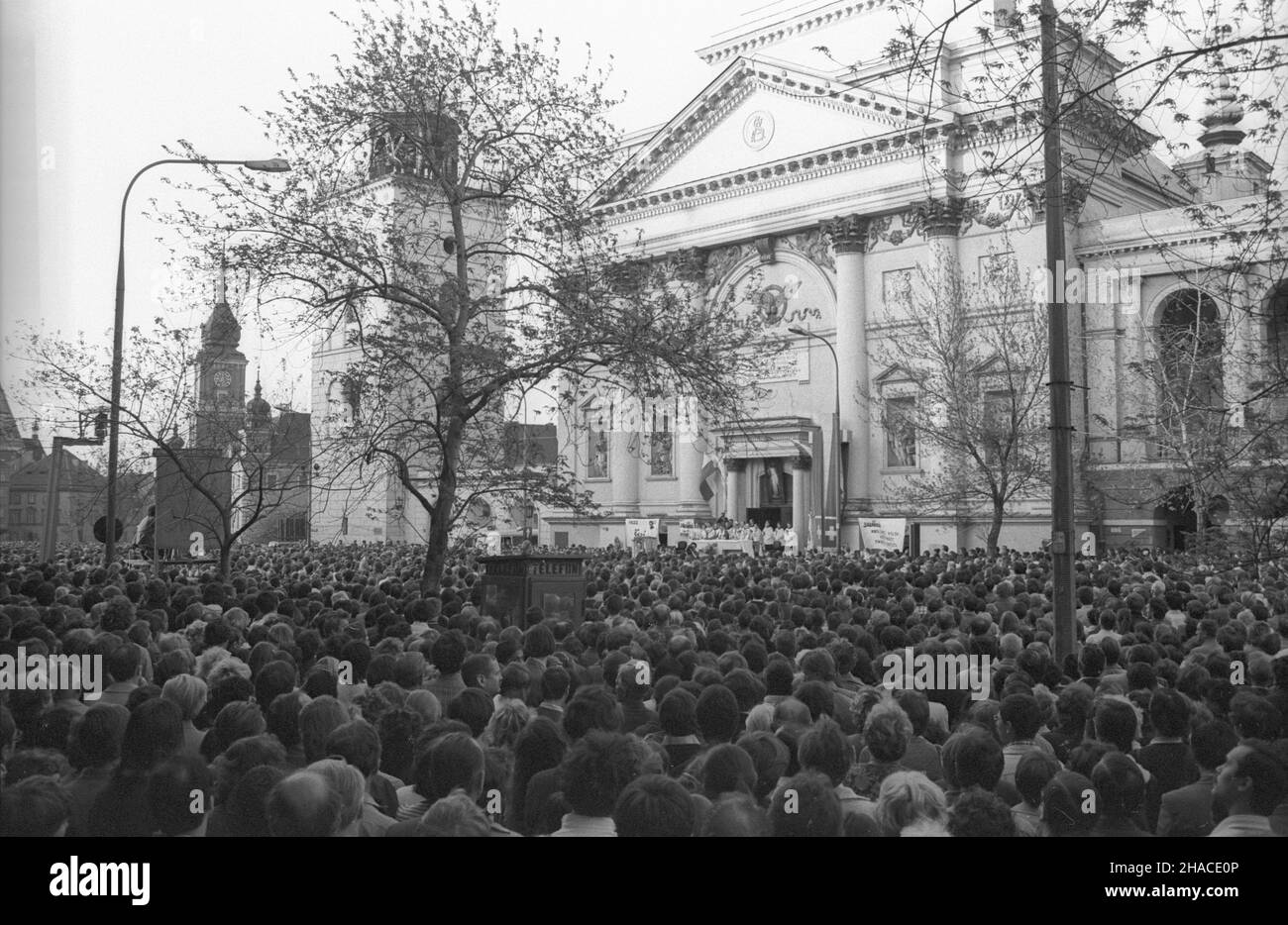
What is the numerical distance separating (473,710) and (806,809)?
7.99 ft

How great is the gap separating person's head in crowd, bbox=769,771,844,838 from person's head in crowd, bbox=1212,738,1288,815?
211 cm

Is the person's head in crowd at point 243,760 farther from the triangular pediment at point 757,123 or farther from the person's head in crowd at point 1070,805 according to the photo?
the triangular pediment at point 757,123

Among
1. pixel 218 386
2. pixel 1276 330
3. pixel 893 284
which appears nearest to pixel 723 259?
pixel 893 284

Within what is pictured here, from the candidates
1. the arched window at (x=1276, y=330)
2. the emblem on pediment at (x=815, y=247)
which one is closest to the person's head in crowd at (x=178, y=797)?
the arched window at (x=1276, y=330)

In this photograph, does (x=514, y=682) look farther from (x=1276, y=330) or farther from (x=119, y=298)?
(x=119, y=298)

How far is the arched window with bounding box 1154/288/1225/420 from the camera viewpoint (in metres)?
22.3

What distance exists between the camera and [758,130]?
48.9m

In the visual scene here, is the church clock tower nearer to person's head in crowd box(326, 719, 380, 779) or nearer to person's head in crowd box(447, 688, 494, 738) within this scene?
person's head in crowd box(447, 688, 494, 738)

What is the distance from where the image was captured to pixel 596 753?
5.31 m

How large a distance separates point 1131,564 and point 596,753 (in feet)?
63.9
